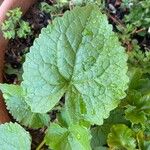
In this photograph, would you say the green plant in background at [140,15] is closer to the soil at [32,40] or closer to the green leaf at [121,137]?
the soil at [32,40]

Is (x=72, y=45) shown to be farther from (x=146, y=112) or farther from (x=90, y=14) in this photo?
(x=146, y=112)

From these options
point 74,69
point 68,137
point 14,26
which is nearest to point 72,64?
point 74,69

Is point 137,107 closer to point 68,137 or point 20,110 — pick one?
point 68,137

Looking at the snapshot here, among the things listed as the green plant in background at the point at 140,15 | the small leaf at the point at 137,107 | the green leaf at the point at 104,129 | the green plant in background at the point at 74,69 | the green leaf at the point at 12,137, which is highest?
the green plant in background at the point at 74,69

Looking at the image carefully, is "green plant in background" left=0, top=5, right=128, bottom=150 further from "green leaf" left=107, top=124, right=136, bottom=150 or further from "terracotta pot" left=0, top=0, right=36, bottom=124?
"terracotta pot" left=0, top=0, right=36, bottom=124

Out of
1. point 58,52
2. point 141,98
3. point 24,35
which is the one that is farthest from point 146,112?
point 24,35

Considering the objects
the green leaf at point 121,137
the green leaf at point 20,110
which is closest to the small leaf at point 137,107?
the green leaf at point 121,137
